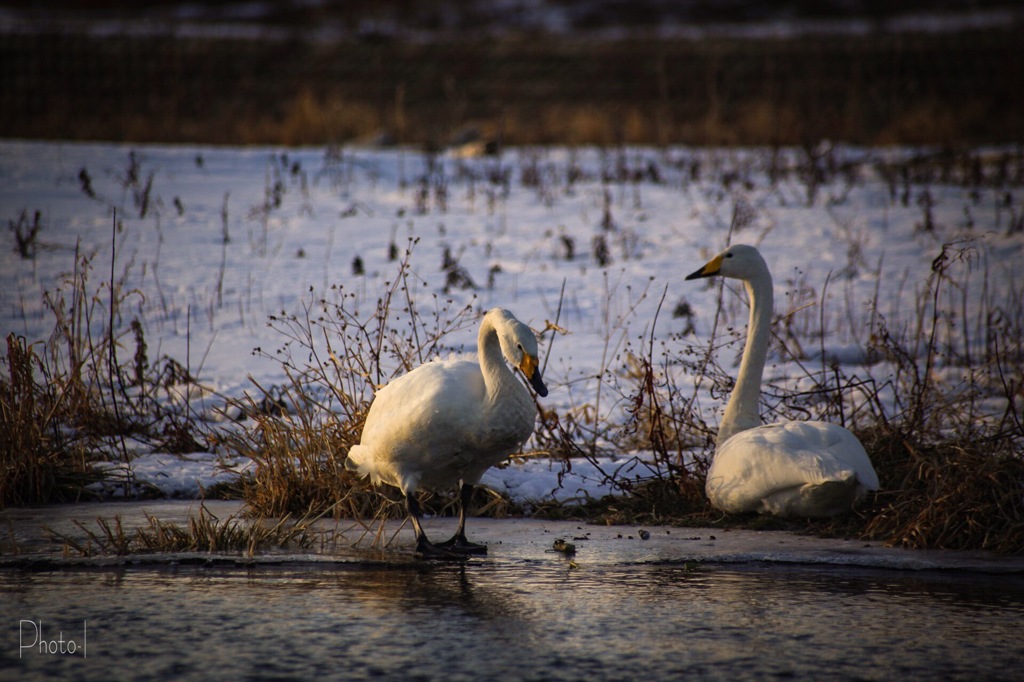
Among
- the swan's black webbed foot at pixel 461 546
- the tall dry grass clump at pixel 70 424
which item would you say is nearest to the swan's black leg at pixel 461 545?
the swan's black webbed foot at pixel 461 546

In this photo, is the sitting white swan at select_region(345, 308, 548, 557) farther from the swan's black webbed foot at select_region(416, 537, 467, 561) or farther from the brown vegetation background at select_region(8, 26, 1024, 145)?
the brown vegetation background at select_region(8, 26, 1024, 145)

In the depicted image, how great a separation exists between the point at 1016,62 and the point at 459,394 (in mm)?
25019

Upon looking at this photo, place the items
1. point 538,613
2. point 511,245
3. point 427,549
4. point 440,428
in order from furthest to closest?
1. point 511,245
2. point 427,549
3. point 440,428
4. point 538,613

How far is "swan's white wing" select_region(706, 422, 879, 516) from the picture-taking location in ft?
17.9

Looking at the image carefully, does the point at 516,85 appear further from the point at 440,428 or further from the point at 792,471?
the point at 440,428

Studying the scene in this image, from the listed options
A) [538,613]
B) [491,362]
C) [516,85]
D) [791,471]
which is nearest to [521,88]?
[516,85]

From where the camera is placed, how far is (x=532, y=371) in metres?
4.79

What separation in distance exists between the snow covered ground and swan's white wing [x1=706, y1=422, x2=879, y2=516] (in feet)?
3.07

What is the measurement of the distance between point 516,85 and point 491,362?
2909 centimetres

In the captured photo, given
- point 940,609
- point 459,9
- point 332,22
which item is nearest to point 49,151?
point 940,609

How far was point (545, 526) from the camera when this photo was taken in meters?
5.82

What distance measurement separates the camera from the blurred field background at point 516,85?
19812mm

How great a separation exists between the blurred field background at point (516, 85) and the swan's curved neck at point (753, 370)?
10274mm

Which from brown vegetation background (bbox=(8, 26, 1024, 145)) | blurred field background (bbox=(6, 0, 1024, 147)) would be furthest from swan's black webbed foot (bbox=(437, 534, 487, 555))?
brown vegetation background (bbox=(8, 26, 1024, 145))
